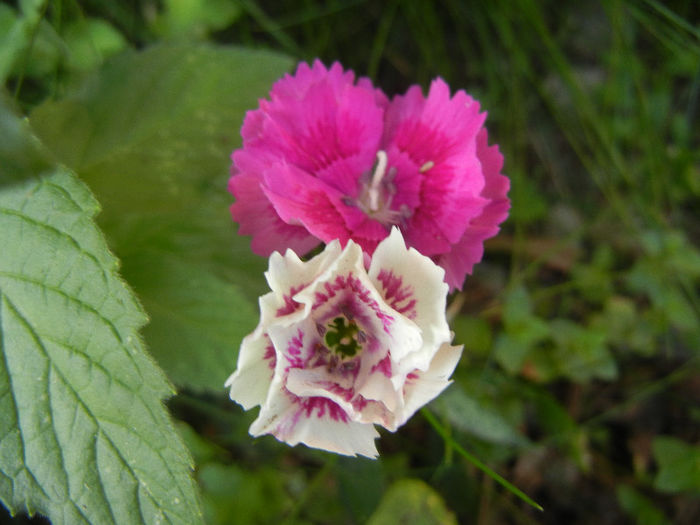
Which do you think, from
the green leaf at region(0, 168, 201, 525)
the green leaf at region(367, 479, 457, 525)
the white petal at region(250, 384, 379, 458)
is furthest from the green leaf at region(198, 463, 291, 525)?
the white petal at region(250, 384, 379, 458)

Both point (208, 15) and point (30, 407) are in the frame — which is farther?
point (208, 15)

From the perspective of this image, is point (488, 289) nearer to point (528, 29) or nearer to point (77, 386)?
point (528, 29)

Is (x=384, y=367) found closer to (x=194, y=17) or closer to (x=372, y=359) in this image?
(x=372, y=359)

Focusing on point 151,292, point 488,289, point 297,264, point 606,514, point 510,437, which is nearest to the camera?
point 297,264

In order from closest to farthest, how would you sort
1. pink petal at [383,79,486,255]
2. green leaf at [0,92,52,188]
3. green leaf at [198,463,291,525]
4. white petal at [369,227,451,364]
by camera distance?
green leaf at [0,92,52,188]
white petal at [369,227,451,364]
pink petal at [383,79,486,255]
green leaf at [198,463,291,525]

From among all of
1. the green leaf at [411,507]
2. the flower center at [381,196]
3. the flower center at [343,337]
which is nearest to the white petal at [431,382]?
the flower center at [343,337]

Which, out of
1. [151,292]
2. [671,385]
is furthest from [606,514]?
[151,292]

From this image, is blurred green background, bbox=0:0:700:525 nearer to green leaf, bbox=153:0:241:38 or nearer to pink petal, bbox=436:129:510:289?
green leaf, bbox=153:0:241:38

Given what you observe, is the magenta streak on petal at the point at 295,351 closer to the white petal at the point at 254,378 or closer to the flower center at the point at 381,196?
the white petal at the point at 254,378
